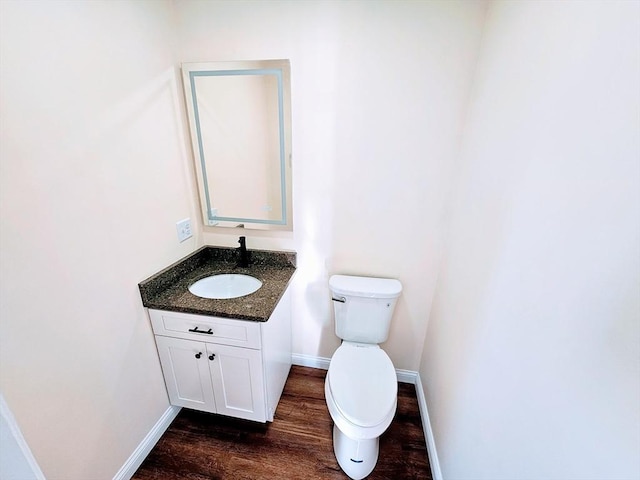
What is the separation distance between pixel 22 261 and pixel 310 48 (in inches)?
57.6

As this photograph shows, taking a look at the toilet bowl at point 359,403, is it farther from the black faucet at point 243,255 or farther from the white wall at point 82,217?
the white wall at point 82,217

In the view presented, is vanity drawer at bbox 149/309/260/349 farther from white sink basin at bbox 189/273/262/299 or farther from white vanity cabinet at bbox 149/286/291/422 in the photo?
white sink basin at bbox 189/273/262/299

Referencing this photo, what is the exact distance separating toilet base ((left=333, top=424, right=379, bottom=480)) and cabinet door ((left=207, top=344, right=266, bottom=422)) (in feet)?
1.56

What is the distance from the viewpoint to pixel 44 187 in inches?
34.4

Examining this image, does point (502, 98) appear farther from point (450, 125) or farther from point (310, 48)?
point (310, 48)

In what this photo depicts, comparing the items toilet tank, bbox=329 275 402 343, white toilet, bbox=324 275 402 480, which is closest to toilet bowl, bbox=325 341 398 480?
white toilet, bbox=324 275 402 480

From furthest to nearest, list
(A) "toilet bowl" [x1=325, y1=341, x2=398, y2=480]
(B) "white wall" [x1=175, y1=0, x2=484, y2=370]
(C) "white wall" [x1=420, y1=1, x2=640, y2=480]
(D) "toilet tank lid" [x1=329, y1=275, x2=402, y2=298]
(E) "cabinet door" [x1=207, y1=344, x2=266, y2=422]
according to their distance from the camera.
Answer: (D) "toilet tank lid" [x1=329, y1=275, x2=402, y2=298] → (E) "cabinet door" [x1=207, y1=344, x2=266, y2=422] → (B) "white wall" [x1=175, y1=0, x2=484, y2=370] → (A) "toilet bowl" [x1=325, y1=341, x2=398, y2=480] → (C) "white wall" [x1=420, y1=1, x2=640, y2=480]

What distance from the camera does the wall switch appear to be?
1.55 m

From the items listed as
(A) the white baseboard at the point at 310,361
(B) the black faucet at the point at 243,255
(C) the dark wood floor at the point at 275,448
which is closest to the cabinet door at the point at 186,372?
(C) the dark wood floor at the point at 275,448

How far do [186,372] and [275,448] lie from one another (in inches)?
25.6

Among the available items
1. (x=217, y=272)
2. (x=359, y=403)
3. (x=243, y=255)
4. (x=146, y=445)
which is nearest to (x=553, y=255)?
(x=359, y=403)

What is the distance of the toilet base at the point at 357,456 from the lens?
4.23ft

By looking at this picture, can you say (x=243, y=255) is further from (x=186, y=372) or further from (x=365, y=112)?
(x=365, y=112)

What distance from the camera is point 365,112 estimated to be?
1.39 metres
